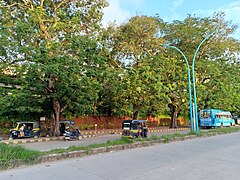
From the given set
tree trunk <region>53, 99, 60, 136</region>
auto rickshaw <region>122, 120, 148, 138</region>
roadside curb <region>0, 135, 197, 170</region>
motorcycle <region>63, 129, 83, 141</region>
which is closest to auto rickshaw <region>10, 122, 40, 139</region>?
tree trunk <region>53, 99, 60, 136</region>

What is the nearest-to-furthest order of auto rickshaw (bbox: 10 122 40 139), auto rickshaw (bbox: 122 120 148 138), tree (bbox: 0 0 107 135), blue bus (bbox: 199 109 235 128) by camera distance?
tree (bbox: 0 0 107 135) → auto rickshaw (bbox: 122 120 148 138) → auto rickshaw (bbox: 10 122 40 139) → blue bus (bbox: 199 109 235 128)

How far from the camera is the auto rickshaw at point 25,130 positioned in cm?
1577

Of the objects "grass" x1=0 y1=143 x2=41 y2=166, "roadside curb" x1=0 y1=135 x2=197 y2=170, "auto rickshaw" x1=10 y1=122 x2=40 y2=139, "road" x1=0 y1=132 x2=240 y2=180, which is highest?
"auto rickshaw" x1=10 y1=122 x2=40 y2=139

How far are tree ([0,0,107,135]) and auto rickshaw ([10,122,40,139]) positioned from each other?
1522 millimetres

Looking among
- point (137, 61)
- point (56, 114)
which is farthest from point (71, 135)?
point (137, 61)

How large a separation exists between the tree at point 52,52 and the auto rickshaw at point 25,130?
1522mm

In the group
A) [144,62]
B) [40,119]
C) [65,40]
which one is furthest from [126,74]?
[40,119]

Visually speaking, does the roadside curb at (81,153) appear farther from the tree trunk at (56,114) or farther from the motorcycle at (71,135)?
the tree trunk at (56,114)

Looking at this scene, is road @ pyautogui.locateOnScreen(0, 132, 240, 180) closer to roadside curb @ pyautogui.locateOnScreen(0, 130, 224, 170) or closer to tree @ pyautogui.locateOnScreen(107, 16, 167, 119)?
roadside curb @ pyautogui.locateOnScreen(0, 130, 224, 170)

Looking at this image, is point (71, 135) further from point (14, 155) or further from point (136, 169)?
point (136, 169)

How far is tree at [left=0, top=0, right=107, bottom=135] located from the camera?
14.0 m

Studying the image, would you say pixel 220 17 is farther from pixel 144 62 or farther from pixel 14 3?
pixel 14 3

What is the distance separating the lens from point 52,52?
46.5ft

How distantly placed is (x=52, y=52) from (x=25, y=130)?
6247 millimetres
